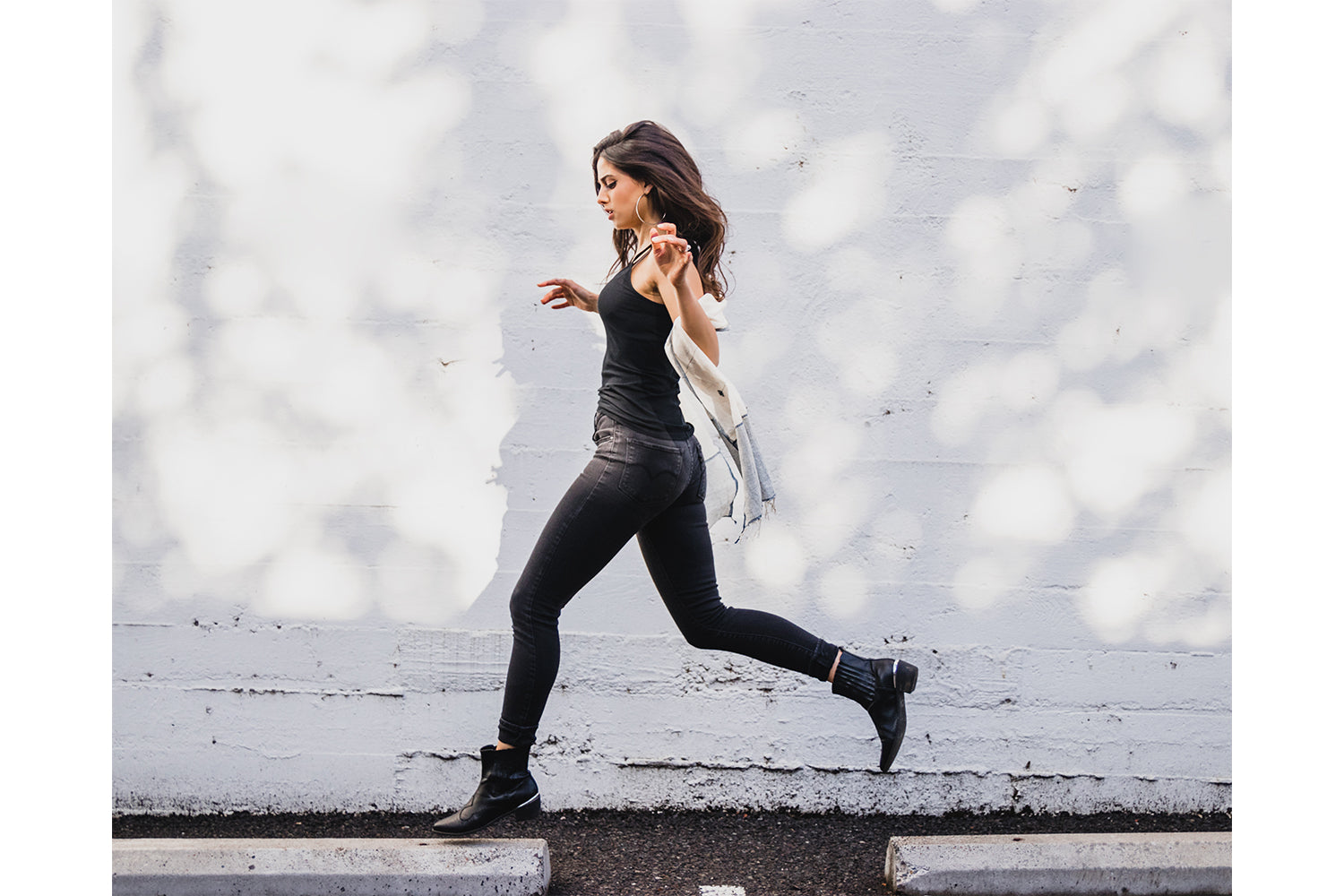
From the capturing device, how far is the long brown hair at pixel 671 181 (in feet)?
8.66

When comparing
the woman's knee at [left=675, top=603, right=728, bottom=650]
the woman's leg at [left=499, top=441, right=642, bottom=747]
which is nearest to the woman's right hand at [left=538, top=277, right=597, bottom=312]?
the woman's leg at [left=499, top=441, right=642, bottom=747]

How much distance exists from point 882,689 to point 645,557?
0.75 metres

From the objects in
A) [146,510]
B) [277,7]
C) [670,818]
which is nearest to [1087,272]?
[670,818]

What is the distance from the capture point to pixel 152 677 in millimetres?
3545

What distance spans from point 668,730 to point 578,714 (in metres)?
0.32

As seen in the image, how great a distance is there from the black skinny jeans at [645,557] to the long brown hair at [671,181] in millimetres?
547

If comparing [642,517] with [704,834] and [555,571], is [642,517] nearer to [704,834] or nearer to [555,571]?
[555,571]

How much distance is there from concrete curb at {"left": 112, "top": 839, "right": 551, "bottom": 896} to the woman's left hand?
1677 millimetres

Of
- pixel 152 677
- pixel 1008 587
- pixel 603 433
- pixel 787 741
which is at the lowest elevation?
pixel 787 741

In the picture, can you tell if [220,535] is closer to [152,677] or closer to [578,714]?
[152,677]

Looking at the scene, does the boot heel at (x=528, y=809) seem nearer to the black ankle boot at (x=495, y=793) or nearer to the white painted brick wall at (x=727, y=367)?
the black ankle boot at (x=495, y=793)

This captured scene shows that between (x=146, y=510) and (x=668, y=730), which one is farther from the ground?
(x=146, y=510)

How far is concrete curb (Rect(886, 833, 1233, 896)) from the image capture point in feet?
9.20

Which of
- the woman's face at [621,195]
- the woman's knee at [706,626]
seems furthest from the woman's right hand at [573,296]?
the woman's knee at [706,626]
